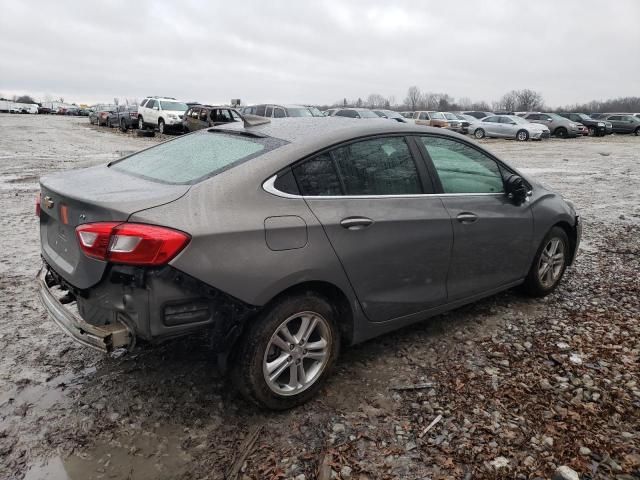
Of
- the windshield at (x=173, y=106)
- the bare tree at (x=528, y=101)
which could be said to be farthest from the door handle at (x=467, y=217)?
the bare tree at (x=528, y=101)

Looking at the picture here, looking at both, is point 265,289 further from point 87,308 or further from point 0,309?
point 0,309

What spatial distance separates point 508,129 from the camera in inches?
1129

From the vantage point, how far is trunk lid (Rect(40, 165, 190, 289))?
7.97ft

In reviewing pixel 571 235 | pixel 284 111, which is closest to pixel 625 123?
pixel 284 111

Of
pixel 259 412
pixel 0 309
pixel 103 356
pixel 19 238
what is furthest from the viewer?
pixel 19 238

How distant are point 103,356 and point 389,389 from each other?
6.42 ft

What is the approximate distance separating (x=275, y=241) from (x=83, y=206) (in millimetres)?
999

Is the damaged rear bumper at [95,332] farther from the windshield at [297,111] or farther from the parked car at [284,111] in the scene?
the windshield at [297,111]

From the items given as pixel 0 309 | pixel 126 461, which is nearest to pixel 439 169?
pixel 126 461

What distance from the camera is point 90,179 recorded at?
3.00 meters

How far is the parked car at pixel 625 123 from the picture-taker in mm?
35781

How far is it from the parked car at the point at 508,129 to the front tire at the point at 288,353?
28.4 metres

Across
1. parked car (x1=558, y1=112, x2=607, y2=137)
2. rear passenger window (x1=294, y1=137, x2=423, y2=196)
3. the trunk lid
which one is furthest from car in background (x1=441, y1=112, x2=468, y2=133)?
the trunk lid

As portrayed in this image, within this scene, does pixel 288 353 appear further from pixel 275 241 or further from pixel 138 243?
pixel 138 243
